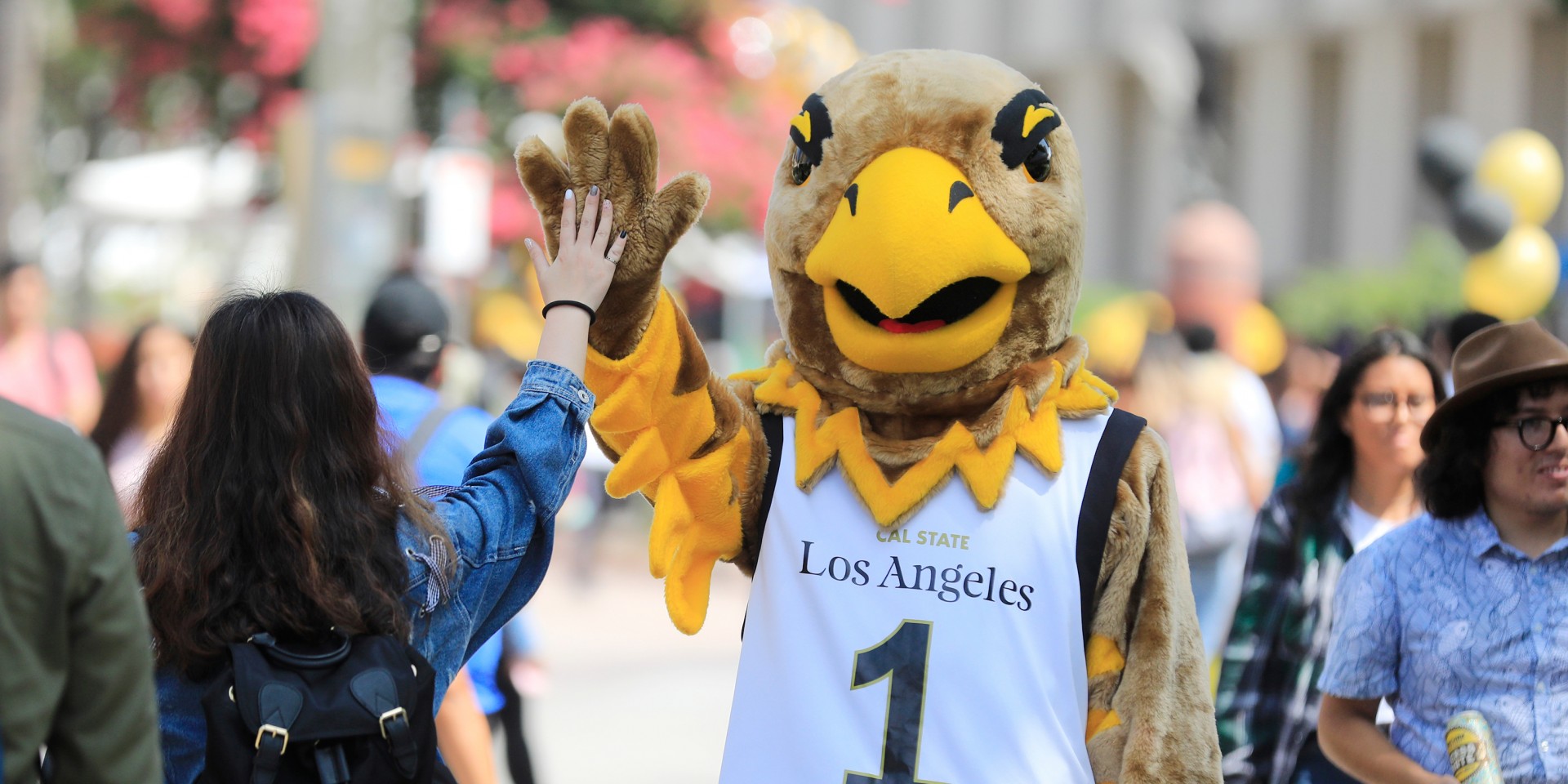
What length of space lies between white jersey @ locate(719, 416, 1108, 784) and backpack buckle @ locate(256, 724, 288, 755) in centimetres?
90

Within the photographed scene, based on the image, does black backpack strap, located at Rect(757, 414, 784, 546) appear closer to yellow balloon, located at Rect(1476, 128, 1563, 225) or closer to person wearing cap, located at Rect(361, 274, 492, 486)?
person wearing cap, located at Rect(361, 274, 492, 486)

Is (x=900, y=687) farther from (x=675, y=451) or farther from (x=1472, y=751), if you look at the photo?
(x=1472, y=751)

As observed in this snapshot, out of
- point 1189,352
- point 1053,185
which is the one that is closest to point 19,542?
point 1053,185

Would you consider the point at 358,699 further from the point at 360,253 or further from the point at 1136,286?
the point at 1136,286

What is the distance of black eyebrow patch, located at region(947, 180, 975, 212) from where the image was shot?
109 inches

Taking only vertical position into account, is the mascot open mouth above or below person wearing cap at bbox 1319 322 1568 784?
above

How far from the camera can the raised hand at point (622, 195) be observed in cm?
267

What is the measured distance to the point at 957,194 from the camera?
2.78 metres

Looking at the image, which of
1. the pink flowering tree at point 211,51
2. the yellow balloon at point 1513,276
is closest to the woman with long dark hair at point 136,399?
the yellow balloon at point 1513,276

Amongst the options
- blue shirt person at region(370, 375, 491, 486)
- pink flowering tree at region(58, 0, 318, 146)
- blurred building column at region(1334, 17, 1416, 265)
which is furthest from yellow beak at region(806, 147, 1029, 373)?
blurred building column at region(1334, 17, 1416, 265)

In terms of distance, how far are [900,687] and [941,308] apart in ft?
2.16

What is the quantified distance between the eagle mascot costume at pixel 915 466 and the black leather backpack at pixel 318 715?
601 millimetres

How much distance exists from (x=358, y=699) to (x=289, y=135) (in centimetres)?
665

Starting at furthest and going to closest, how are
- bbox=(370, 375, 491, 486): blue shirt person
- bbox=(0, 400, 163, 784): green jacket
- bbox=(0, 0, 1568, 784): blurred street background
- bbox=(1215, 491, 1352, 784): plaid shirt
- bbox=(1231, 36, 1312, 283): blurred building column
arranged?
bbox=(1231, 36, 1312, 283): blurred building column, bbox=(0, 0, 1568, 784): blurred street background, bbox=(370, 375, 491, 486): blue shirt person, bbox=(1215, 491, 1352, 784): plaid shirt, bbox=(0, 400, 163, 784): green jacket
